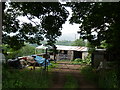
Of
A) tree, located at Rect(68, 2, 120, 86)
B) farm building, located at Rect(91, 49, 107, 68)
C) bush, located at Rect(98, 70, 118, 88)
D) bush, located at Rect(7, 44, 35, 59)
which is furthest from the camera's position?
farm building, located at Rect(91, 49, 107, 68)

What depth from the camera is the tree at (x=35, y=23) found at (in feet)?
11.3

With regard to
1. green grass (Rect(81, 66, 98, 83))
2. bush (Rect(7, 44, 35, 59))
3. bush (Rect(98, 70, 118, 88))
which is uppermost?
bush (Rect(7, 44, 35, 59))

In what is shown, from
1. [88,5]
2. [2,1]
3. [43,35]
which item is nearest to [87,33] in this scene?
[88,5]

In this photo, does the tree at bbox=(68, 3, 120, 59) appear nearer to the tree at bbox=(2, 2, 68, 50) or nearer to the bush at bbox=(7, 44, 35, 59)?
the tree at bbox=(2, 2, 68, 50)

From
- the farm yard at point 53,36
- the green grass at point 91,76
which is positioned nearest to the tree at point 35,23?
the farm yard at point 53,36

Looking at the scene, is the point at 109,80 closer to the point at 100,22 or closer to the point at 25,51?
the point at 100,22

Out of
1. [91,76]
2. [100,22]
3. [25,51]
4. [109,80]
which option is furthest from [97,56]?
[109,80]

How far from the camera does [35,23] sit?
3.91 metres

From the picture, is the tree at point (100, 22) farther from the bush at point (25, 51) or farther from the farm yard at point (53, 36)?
the bush at point (25, 51)

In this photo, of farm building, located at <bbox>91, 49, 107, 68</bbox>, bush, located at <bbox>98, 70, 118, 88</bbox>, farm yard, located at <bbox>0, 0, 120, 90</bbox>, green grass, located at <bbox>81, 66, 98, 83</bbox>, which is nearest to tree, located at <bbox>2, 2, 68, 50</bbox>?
farm yard, located at <bbox>0, 0, 120, 90</bbox>

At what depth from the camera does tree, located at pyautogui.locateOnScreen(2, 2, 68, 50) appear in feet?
11.3

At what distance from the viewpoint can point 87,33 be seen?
4094mm

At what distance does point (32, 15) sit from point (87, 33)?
1494 millimetres

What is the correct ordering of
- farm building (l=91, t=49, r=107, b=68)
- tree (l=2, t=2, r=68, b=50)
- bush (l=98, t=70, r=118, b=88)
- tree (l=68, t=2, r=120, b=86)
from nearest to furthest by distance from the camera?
bush (l=98, t=70, r=118, b=88) < tree (l=68, t=2, r=120, b=86) < tree (l=2, t=2, r=68, b=50) < farm building (l=91, t=49, r=107, b=68)
